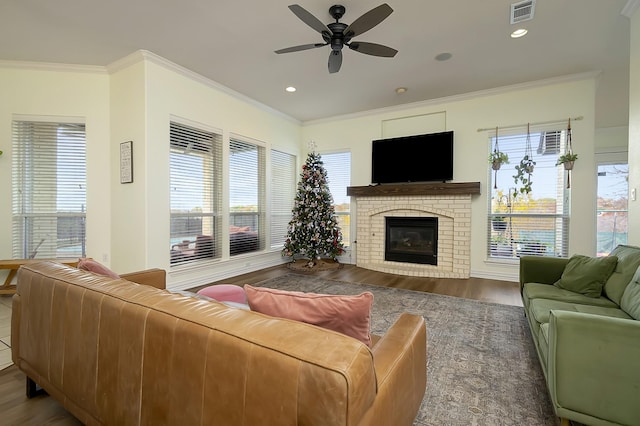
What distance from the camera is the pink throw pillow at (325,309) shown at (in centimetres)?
108

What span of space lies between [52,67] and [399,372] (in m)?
5.37

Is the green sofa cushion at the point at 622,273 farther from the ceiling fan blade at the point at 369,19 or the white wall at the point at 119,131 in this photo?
the white wall at the point at 119,131

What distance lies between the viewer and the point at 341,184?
6129 mm

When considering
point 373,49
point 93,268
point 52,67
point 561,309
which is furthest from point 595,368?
point 52,67

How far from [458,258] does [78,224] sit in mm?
5842

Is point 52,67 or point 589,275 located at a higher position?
point 52,67

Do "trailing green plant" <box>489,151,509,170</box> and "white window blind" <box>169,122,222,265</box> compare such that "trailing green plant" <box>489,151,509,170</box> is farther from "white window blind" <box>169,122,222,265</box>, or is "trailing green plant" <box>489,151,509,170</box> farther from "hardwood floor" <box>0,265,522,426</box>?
"white window blind" <box>169,122,222,265</box>

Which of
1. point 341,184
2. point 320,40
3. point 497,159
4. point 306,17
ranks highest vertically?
point 320,40

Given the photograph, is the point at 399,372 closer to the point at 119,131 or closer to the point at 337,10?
the point at 337,10

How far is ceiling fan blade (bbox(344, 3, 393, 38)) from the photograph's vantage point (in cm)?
227

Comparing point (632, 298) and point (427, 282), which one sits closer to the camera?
point (632, 298)

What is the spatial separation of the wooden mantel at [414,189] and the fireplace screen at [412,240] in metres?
0.50

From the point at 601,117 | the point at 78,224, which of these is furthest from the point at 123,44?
the point at 601,117

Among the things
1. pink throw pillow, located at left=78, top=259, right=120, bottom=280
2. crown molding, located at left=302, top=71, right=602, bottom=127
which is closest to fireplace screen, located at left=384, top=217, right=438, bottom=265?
crown molding, located at left=302, top=71, right=602, bottom=127
